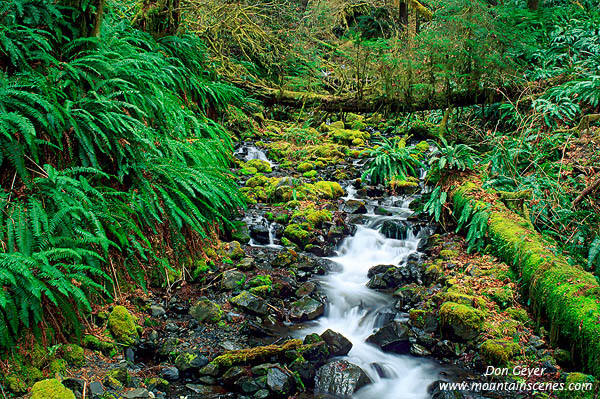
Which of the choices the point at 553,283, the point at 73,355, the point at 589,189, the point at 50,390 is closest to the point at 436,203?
the point at 589,189

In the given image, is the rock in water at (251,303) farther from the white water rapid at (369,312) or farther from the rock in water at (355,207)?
the rock in water at (355,207)

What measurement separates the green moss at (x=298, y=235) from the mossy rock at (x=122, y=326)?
127 inches

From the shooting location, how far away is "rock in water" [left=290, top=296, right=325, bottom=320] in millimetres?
5316

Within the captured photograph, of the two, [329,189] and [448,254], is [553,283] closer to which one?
[448,254]

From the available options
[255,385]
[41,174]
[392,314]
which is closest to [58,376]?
[255,385]

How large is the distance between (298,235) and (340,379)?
307 cm

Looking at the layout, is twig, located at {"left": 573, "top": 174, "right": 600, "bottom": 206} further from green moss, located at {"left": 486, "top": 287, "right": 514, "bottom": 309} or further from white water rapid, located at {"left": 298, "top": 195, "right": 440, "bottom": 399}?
white water rapid, located at {"left": 298, "top": 195, "right": 440, "bottom": 399}

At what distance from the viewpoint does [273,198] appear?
27.2ft

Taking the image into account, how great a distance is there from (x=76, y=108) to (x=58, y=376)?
9.10 ft

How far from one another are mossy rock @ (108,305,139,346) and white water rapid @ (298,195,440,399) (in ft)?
6.28

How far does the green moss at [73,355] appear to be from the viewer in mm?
3592

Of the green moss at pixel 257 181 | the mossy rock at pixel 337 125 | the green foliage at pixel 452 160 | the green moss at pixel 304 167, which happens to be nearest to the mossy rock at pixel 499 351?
the green foliage at pixel 452 160

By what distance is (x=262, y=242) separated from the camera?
696 cm

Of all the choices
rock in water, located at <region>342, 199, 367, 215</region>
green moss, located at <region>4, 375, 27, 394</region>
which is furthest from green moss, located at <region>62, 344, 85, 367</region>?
rock in water, located at <region>342, 199, 367, 215</region>
